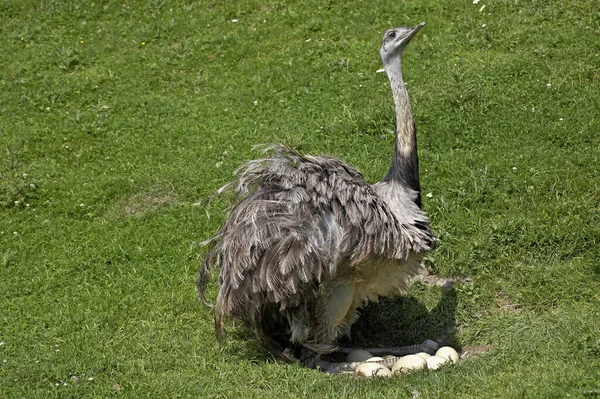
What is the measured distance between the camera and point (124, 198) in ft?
33.2

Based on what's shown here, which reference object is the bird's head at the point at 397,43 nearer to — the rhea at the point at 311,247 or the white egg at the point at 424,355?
the rhea at the point at 311,247

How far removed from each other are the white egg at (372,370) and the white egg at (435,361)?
31 centimetres

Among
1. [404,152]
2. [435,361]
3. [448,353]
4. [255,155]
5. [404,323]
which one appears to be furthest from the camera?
[255,155]

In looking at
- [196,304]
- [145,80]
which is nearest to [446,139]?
[196,304]

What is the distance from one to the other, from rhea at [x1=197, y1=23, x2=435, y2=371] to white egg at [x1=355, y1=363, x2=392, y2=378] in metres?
0.32

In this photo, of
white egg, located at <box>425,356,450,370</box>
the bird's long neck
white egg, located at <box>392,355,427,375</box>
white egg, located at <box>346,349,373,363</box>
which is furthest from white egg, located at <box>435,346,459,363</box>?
the bird's long neck

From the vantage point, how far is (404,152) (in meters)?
8.13

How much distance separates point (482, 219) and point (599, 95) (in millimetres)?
2310

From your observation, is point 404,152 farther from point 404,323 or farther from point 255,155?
point 255,155

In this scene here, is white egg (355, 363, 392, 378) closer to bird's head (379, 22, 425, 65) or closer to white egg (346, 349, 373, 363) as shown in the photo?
white egg (346, 349, 373, 363)

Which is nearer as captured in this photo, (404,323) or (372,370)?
(372,370)

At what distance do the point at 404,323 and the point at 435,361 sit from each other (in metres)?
1.17

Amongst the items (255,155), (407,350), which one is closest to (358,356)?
Result: (407,350)

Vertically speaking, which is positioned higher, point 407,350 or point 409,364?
point 409,364
